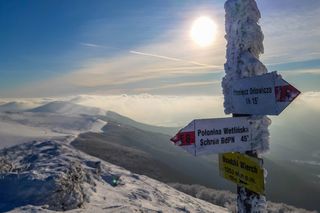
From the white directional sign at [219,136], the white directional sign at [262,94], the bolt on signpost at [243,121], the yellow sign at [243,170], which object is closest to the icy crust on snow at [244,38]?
the bolt on signpost at [243,121]

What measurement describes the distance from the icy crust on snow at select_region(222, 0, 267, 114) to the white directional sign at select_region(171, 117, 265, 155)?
1226 mm

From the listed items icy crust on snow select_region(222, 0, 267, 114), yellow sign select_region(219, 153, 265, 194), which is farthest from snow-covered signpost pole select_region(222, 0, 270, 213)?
yellow sign select_region(219, 153, 265, 194)

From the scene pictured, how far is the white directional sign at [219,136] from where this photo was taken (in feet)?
29.9

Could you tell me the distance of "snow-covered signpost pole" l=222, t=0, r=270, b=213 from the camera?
949 centimetres

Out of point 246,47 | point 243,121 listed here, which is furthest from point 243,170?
point 246,47

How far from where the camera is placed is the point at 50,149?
138 meters

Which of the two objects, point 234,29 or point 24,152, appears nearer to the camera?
point 234,29

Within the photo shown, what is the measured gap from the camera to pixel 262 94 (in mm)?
9102

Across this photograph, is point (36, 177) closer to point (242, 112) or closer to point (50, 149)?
point (242, 112)

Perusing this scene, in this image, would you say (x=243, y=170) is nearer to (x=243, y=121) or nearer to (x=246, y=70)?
(x=243, y=121)

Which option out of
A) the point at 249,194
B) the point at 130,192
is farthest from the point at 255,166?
the point at 130,192

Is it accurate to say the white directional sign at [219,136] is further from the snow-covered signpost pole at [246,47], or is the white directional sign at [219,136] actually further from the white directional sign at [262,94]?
the white directional sign at [262,94]

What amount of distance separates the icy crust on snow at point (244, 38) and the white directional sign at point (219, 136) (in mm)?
1226

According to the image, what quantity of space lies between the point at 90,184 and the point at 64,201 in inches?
884
